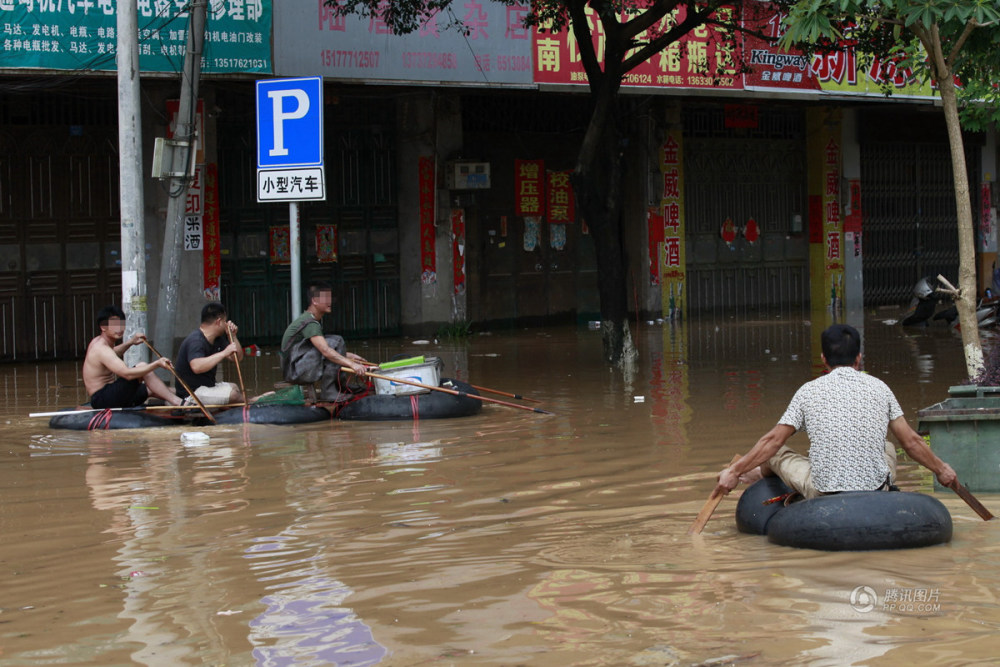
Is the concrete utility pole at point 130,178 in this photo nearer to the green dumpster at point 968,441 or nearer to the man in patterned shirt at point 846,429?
the man in patterned shirt at point 846,429

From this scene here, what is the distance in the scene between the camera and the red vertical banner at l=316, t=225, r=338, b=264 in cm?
1814

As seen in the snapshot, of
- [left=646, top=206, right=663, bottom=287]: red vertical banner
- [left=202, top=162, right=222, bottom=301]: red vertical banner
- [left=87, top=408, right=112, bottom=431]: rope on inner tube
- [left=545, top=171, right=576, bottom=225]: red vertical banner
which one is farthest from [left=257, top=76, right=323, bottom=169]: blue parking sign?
[left=646, top=206, right=663, bottom=287]: red vertical banner


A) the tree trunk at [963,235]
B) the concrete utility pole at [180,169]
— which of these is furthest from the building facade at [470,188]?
the tree trunk at [963,235]

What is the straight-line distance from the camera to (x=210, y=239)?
16.7 m

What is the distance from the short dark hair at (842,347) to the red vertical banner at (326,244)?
13049mm

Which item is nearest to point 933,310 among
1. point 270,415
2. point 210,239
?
point 210,239

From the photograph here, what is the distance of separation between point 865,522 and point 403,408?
537 centimetres

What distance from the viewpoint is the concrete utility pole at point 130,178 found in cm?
1122

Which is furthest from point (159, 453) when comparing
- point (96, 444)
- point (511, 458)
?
point (511, 458)

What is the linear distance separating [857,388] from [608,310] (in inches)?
339

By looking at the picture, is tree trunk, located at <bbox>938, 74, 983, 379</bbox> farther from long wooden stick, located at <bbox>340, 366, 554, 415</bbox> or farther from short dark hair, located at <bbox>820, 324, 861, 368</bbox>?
long wooden stick, located at <bbox>340, 366, 554, 415</bbox>

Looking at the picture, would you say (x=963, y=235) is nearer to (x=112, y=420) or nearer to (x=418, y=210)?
(x=112, y=420)

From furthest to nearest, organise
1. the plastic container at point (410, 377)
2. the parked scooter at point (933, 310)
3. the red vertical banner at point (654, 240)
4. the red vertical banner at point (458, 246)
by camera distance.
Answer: the red vertical banner at point (654, 240), the red vertical banner at point (458, 246), the parked scooter at point (933, 310), the plastic container at point (410, 377)

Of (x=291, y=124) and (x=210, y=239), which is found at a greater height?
(x=291, y=124)
